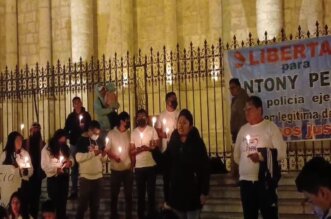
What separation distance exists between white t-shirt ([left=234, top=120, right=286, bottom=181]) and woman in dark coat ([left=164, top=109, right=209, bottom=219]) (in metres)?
0.51

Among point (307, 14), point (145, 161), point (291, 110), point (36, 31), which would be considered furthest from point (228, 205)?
point (36, 31)

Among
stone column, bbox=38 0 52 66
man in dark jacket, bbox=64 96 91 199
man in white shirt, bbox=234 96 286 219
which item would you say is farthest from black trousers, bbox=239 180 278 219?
stone column, bbox=38 0 52 66

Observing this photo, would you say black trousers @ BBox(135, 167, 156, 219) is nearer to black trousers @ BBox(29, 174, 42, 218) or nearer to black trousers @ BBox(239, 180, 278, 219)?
black trousers @ BBox(29, 174, 42, 218)

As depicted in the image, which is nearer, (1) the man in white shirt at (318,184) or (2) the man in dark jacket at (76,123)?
(1) the man in white shirt at (318,184)

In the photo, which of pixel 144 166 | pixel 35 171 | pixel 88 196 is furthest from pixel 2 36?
pixel 144 166

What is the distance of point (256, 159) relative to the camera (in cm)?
884

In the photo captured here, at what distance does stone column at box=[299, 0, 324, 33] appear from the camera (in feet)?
63.7

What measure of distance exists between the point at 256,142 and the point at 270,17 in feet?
34.6

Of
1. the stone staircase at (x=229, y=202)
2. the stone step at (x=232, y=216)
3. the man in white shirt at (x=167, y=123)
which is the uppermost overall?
the man in white shirt at (x=167, y=123)

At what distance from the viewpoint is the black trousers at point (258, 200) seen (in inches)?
344

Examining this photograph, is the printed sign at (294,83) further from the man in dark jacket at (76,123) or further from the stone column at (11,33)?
the stone column at (11,33)

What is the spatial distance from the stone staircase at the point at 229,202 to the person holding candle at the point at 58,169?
4.95 feet

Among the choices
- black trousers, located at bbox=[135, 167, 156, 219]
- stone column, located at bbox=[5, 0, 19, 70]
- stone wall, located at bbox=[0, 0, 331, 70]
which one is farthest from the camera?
stone column, located at bbox=[5, 0, 19, 70]

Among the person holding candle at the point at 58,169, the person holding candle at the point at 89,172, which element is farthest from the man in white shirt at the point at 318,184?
the person holding candle at the point at 58,169
